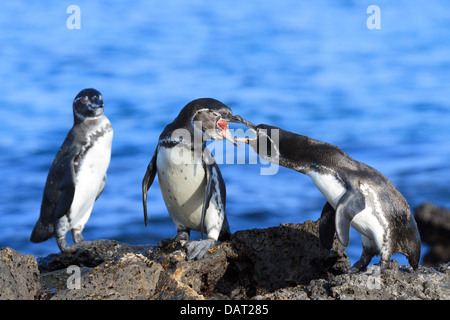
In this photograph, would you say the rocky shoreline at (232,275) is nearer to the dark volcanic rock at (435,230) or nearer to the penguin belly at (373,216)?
the penguin belly at (373,216)

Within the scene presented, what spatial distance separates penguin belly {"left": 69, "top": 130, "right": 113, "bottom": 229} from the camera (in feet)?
17.8

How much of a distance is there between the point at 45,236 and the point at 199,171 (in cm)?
139

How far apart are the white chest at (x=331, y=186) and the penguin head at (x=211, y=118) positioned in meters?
0.62

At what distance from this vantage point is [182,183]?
5078 millimetres

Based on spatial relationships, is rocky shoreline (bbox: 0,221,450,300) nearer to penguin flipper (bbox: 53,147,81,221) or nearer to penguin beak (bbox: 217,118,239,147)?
penguin flipper (bbox: 53,147,81,221)

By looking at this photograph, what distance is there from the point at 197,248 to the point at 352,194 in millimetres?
1039

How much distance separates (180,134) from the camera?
4.94 meters

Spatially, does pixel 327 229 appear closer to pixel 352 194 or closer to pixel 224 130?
pixel 352 194

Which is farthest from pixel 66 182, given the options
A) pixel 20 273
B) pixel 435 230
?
pixel 435 230

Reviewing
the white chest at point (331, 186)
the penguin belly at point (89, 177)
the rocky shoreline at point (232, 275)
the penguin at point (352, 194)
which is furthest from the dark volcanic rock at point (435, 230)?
the penguin belly at point (89, 177)

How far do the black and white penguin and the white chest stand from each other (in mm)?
625

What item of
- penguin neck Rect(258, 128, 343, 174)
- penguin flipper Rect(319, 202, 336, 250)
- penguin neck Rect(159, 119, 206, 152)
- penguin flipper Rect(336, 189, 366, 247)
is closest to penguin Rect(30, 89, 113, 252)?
penguin neck Rect(159, 119, 206, 152)
